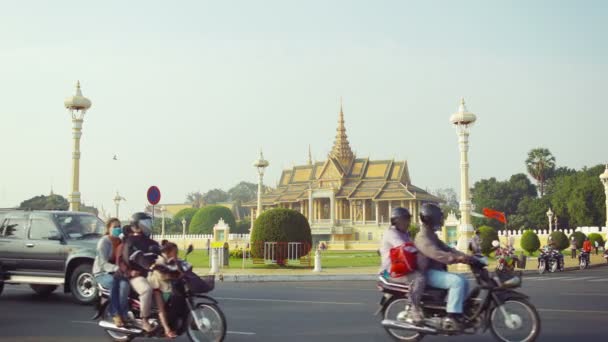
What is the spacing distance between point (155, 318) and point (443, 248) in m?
3.31

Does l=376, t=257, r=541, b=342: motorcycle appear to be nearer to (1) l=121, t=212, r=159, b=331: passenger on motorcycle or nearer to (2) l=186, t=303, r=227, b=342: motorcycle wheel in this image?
(2) l=186, t=303, r=227, b=342: motorcycle wheel

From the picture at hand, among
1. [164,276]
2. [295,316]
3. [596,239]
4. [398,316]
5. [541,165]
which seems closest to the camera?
[164,276]

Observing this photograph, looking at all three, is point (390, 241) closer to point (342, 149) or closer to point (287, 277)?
point (287, 277)

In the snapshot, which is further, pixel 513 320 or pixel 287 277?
pixel 287 277

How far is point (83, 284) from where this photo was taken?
1330cm

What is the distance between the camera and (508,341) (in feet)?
25.8

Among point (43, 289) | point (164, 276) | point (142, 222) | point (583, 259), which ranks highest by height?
point (142, 222)

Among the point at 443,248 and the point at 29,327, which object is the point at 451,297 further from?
the point at 29,327

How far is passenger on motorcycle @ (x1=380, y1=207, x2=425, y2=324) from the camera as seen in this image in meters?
7.93

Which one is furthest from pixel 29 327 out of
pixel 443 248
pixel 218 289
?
pixel 218 289

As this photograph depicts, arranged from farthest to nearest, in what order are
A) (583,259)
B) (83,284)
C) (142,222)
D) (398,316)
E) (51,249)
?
1. (583,259)
2. (51,249)
3. (83,284)
4. (142,222)
5. (398,316)

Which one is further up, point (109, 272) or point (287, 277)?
point (109, 272)

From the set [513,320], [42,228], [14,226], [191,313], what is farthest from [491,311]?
[14,226]

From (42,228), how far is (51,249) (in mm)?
628
